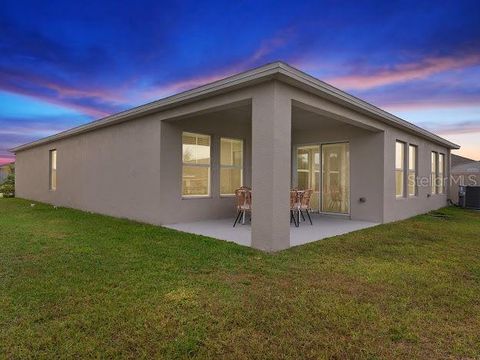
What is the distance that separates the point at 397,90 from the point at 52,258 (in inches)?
449

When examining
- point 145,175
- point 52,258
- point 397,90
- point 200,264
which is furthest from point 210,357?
point 397,90

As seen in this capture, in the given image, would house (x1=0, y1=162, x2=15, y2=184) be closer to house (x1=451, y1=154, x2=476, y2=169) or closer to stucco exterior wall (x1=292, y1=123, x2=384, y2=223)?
stucco exterior wall (x1=292, y1=123, x2=384, y2=223)

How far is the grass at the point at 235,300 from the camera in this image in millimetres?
2244

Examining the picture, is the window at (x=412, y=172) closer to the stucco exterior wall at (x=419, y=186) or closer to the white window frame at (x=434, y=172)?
the stucco exterior wall at (x=419, y=186)

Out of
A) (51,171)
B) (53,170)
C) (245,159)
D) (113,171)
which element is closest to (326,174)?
(245,159)

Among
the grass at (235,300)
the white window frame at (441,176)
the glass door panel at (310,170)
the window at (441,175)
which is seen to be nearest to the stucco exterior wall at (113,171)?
the grass at (235,300)

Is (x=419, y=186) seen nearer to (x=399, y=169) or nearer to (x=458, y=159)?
(x=399, y=169)

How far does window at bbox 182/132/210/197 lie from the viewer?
8070 millimetres

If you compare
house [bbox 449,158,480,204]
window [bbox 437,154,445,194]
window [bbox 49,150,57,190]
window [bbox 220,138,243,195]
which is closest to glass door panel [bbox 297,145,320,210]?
window [bbox 220,138,243,195]

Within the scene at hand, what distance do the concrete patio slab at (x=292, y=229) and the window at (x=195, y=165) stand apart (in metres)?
0.91

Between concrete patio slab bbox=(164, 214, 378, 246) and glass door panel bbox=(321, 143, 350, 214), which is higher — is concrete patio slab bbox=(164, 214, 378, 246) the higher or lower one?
the lower one

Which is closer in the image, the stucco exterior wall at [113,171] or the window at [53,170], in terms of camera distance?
the stucco exterior wall at [113,171]

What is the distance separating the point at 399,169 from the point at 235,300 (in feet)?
27.3

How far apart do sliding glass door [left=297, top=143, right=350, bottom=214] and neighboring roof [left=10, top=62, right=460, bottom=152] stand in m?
1.77
